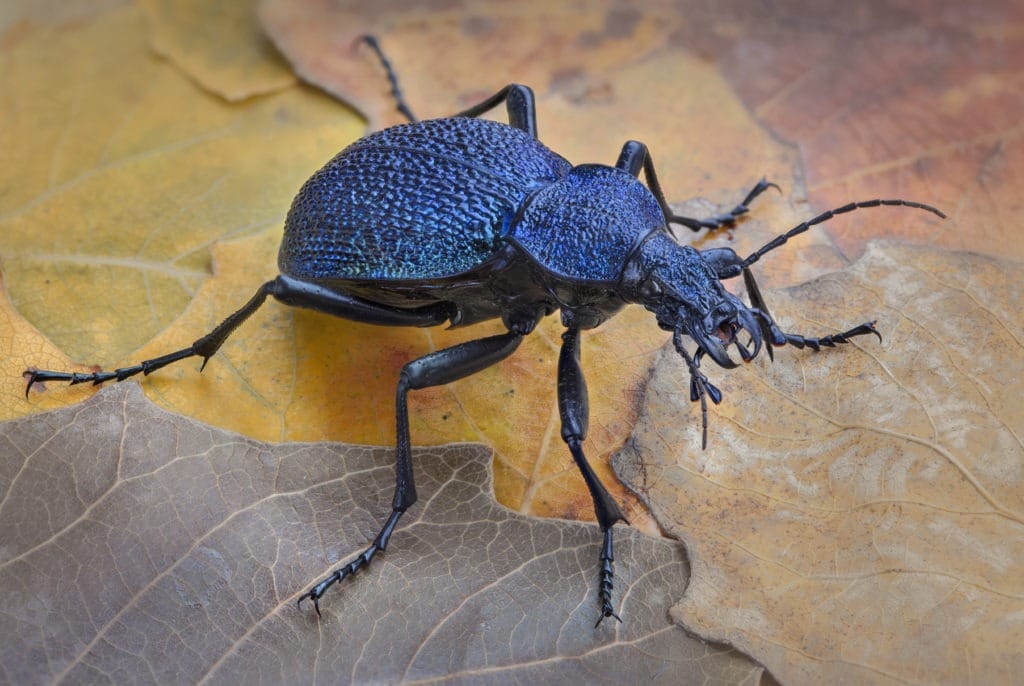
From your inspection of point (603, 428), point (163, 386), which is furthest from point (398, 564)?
point (163, 386)

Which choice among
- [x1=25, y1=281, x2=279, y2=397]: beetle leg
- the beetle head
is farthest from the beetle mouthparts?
[x1=25, y1=281, x2=279, y2=397]: beetle leg

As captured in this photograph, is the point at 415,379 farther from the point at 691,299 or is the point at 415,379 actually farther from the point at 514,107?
the point at 514,107

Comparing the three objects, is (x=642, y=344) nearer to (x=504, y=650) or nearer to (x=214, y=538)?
(x=504, y=650)

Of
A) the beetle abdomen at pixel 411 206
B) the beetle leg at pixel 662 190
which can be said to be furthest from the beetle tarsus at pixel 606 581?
the beetle leg at pixel 662 190

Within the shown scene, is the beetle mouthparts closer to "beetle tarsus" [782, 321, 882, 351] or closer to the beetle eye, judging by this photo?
the beetle eye

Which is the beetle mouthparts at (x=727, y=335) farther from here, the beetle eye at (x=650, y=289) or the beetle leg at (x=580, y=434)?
the beetle leg at (x=580, y=434)

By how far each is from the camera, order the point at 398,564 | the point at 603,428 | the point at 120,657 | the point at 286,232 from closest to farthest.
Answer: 1. the point at 120,657
2. the point at 398,564
3. the point at 603,428
4. the point at 286,232
